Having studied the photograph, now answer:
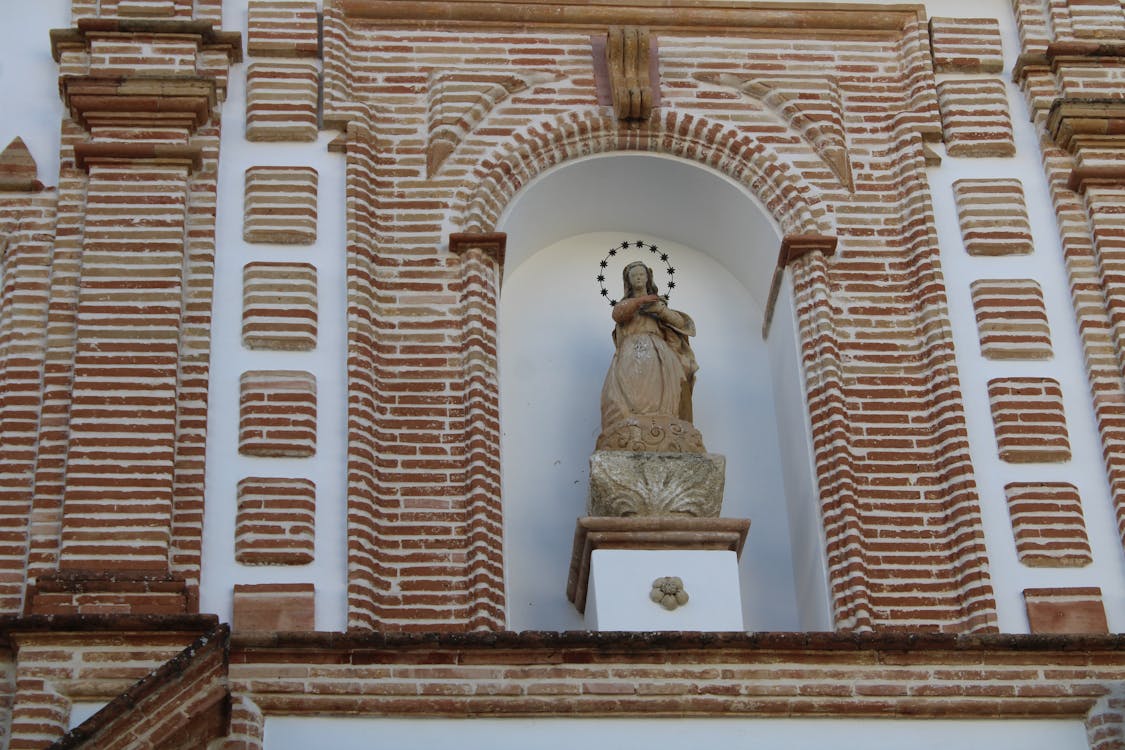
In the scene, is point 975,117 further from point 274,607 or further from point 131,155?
point 274,607

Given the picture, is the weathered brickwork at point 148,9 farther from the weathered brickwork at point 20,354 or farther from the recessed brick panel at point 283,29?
the weathered brickwork at point 20,354

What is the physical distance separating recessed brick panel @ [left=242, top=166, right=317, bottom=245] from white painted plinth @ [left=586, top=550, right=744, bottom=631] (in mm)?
2742

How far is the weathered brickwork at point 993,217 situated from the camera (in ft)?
46.3

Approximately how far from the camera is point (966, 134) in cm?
1459

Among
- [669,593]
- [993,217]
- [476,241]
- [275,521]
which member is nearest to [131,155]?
[476,241]

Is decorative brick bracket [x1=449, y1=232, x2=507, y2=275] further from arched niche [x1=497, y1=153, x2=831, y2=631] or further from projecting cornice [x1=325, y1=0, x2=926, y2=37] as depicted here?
projecting cornice [x1=325, y1=0, x2=926, y2=37]

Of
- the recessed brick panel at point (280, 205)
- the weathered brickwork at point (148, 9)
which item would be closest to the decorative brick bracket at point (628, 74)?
the recessed brick panel at point (280, 205)

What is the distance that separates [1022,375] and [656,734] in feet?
11.6

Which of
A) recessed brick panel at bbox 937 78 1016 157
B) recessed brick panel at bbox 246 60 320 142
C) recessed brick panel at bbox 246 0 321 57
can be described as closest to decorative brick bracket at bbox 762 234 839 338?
recessed brick panel at bbox 937 78 1016 157

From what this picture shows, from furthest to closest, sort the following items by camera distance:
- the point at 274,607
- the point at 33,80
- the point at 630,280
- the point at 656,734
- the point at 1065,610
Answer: the point at 33,80
the point at 630,280
the point at 1065,610
the point at 274,607
the point at 656,734

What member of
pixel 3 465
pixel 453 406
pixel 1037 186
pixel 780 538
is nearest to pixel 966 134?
pixel 1037 186

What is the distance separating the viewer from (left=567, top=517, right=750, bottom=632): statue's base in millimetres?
12367

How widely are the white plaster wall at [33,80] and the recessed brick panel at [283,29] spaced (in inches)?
46.2

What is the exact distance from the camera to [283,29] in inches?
577
